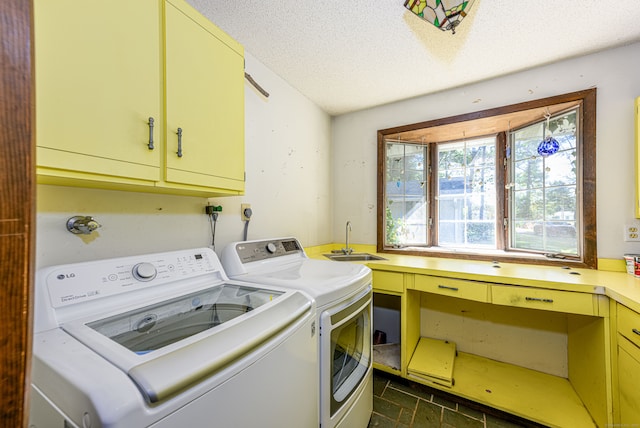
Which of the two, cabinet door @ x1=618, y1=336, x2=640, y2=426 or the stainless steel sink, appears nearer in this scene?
cabinet door @ x1=618, y1=336, x2=640, y2=426

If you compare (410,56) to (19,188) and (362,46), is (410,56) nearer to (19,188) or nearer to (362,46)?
(362,46)

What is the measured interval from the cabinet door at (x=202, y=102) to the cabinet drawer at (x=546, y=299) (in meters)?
1.71

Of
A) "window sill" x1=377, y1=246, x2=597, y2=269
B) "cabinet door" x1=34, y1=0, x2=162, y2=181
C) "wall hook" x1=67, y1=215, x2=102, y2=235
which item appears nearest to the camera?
"cabinet door" x1=34, y1=0, x2=162, y2=181

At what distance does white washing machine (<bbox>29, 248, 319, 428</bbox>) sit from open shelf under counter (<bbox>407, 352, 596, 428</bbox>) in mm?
1386

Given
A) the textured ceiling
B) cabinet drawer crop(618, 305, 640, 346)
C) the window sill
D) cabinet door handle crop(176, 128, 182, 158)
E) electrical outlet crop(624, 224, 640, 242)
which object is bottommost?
cabinet drawer crop(618, 305, 640, 346)

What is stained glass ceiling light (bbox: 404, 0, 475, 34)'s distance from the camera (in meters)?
1.17

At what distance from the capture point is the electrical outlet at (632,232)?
5.39 ft

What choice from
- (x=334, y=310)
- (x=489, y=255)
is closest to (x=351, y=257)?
(x=489, y=255)

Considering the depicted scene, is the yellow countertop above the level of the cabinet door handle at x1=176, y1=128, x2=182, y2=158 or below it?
below

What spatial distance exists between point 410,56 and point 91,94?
1.86 metres

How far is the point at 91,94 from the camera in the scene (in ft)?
2.60

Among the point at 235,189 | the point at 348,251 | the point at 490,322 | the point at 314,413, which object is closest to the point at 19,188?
the point at 235,189

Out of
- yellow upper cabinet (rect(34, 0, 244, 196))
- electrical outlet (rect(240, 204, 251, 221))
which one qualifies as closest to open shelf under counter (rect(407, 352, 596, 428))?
electrical outlet (rect(240, 204, 251, 221))

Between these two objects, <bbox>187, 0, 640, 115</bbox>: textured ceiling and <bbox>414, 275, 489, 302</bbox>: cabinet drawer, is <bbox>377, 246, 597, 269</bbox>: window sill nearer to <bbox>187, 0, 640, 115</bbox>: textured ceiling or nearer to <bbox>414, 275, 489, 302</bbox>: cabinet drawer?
<bbox>414, 275, 489, 302</bbox>: cabinet drawer
